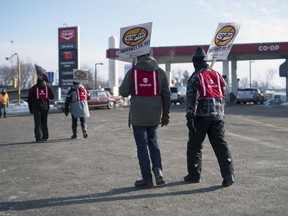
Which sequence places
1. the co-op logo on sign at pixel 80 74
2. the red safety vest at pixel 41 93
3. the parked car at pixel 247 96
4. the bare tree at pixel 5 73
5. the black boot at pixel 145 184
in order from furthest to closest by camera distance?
the bare tree at pixel 5 73 → the parked car at pixel 247 96 → the co-op logo on sign at pixel 80 74 → the red safety vest at pixel 41 93 → the black boot at pixel 145 184

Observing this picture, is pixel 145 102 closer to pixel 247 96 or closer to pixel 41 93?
pixel 41 93

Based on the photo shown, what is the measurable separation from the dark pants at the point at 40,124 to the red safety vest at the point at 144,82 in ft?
19.5

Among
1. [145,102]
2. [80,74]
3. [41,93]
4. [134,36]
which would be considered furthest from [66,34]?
[145,102]

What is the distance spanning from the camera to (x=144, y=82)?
18.8 ft

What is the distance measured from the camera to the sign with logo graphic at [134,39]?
6.30m

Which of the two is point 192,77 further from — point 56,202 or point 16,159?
point 16,159

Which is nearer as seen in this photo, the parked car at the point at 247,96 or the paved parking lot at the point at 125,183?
the paved parking lot at the point at 125,183

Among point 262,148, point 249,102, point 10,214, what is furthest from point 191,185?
point 249,102

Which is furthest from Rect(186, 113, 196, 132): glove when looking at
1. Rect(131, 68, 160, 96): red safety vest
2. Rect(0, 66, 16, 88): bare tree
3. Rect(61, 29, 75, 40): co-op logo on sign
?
Rect(0, 66, 16, 88): bare tree

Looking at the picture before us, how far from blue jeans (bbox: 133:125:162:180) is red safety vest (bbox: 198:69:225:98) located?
890 mm

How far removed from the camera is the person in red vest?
36.1 feet

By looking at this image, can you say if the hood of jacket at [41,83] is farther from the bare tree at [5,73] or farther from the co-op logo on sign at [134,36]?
the bare tree at [5,73]

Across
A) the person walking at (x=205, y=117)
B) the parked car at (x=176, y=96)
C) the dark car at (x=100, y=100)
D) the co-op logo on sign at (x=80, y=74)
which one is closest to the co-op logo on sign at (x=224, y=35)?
the person walking at (x=205, y=117)

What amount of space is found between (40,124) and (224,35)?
233 inches
